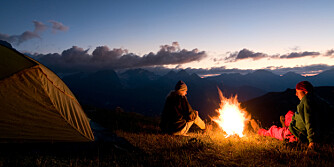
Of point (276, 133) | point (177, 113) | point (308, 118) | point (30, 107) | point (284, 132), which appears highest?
point (30, 107)

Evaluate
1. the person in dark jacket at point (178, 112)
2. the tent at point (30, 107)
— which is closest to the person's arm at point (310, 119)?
the person in dark jacket at point (178, 112)

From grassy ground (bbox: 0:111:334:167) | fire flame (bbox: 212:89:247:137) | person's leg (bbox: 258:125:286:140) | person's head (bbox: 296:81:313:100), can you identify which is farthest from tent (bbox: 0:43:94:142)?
person's head (bbox: 296:81:313:100)

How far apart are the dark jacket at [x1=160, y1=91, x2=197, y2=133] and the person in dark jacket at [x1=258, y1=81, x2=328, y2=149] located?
12.4ft

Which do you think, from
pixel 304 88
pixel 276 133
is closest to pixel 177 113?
pixel 276 133

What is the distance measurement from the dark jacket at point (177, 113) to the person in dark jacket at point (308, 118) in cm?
378

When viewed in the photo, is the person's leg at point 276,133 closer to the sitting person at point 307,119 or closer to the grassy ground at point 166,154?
the sitting person at point 307,119

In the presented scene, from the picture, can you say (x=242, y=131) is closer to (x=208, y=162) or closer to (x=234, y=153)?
(x=234, y=153)

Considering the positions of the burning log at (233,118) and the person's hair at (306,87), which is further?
the burning log at (233,118)

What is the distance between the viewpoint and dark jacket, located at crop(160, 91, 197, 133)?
7648mm

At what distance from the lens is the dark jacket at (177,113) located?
7648mm

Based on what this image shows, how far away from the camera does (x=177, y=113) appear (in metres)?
7.62

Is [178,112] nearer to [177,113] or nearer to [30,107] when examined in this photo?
[177,113]

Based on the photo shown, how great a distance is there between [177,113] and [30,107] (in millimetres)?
5383

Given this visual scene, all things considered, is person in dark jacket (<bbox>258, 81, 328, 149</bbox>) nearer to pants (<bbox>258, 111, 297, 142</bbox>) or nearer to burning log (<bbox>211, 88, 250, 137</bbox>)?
pants (<bbox>258, 111, 297, 142</bbox>)
